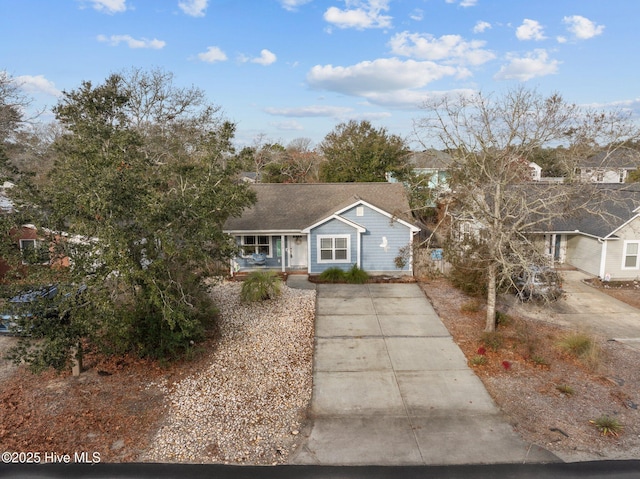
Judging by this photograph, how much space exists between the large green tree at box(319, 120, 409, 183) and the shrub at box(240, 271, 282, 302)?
853 inches

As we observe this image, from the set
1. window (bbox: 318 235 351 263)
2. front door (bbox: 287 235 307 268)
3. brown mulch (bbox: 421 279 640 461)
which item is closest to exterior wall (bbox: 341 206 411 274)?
window (bbox: 318 235 351 263)

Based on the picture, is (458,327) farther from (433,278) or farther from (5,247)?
(5,247)

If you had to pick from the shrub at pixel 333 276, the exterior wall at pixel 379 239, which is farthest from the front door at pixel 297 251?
the exterior wall at pixel 379 239

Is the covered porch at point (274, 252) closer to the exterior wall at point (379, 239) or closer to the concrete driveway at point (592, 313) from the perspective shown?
the exterior wall at point (379, 239)

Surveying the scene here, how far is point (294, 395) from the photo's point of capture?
9625 millimetres

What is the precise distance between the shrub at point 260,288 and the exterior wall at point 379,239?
226 inches

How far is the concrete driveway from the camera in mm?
13547

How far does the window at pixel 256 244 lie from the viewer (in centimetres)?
2094

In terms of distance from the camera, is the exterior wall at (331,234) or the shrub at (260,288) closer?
the shrub at (260,288)

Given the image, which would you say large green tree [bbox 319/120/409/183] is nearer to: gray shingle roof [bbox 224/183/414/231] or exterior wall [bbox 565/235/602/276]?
gray shingle roof [bbox 224/183/414/231]

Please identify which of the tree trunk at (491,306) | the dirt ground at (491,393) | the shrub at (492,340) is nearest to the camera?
the dirt ground at (491,393)

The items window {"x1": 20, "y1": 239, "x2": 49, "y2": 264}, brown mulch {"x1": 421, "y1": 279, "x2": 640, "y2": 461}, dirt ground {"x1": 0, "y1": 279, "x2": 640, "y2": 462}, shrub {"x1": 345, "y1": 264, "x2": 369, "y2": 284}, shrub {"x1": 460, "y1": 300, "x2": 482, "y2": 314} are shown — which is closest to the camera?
dirt ground {"x1": 0, "y1": 279, "x2": 640, "y2": 462}

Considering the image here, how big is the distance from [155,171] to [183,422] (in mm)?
6334

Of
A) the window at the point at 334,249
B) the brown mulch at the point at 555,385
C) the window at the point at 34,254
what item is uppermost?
the window at the point at 34,254
